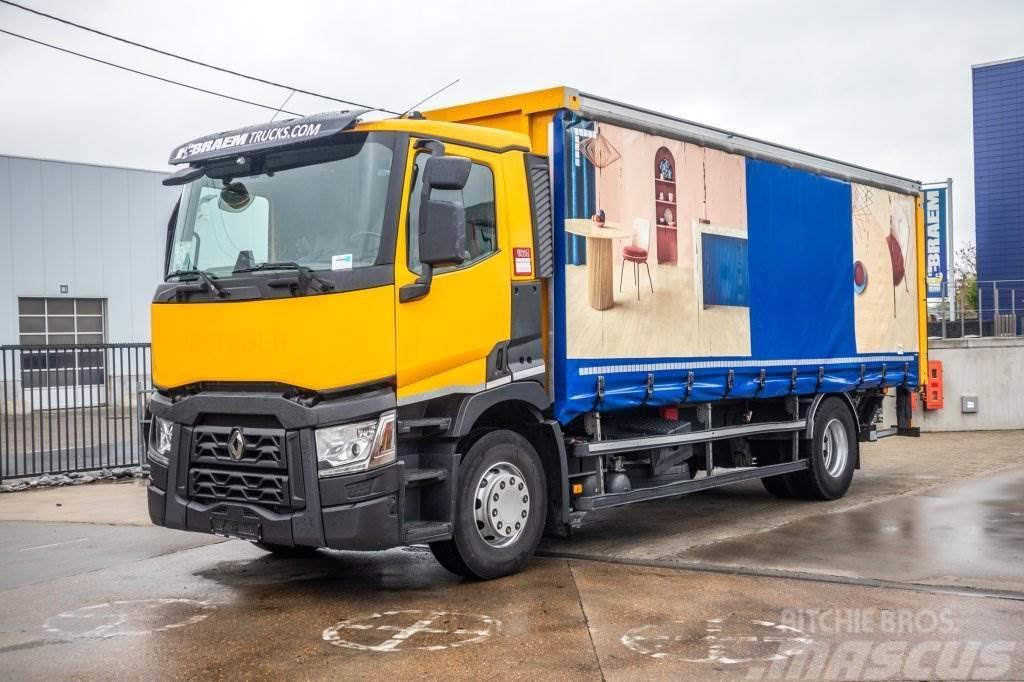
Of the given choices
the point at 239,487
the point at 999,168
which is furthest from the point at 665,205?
the point at 999,168

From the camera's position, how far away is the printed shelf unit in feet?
30.5

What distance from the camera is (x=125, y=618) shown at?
6914 millimetres

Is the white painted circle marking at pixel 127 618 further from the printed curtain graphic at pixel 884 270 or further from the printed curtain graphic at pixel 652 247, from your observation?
the printed curtain graphic at pixel 884 270

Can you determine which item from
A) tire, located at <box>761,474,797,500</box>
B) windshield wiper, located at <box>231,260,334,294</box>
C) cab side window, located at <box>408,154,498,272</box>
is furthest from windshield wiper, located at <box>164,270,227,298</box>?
tire, located at <box>761,474,797,500</box>

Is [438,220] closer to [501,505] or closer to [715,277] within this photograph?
[501,505]

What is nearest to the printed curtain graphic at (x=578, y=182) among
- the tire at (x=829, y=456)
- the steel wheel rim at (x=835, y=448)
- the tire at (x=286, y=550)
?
the tire at (x=286, y=550)

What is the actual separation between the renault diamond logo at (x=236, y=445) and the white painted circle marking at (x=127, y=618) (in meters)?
1.00

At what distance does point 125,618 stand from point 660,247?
5064 mm

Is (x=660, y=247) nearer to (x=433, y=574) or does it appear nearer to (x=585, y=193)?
(x=585, y=193)

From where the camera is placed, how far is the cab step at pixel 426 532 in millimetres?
7016

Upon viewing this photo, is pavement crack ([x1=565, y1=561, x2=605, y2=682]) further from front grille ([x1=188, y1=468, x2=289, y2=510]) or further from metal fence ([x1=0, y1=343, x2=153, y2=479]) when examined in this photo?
metal fence ([x1=0, y1=343, x2=153, y2=479])

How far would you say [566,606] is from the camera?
22.9 ft

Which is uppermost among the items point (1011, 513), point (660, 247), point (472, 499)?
point (660, 247)

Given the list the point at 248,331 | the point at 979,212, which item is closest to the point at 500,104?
the point at 248,331
